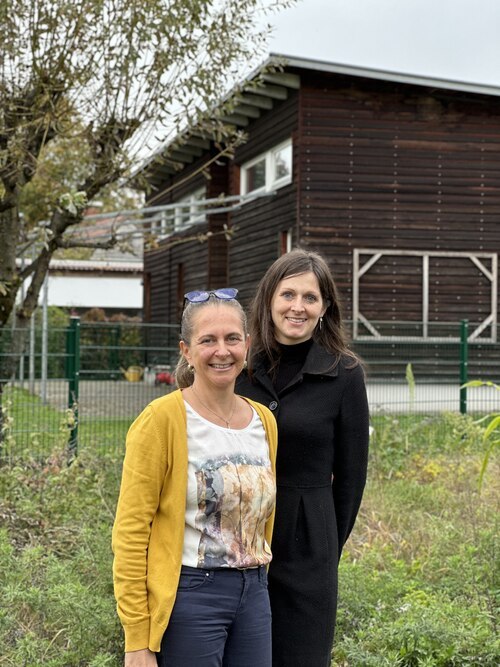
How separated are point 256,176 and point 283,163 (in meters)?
1.76

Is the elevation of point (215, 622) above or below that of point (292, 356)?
below

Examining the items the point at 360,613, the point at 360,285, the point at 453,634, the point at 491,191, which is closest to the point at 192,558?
the point at 453,634

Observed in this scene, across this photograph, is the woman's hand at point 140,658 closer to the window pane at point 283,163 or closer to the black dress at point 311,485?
the black dress at point 311,485

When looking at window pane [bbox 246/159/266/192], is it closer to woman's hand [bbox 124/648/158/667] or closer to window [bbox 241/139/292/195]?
window [bbox 241/139/292/195]

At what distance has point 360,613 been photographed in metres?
4.52

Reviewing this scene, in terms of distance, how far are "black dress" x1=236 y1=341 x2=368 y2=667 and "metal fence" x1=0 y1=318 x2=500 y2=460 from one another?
4542 millimetres

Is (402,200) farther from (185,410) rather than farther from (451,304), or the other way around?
(185,410)

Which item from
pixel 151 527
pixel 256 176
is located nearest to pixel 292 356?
pixel 151 527

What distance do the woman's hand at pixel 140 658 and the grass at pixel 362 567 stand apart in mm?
982

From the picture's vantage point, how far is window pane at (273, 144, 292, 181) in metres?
17.0

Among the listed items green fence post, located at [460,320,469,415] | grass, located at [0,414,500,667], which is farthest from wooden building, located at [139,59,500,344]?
grass, located at [0,414,500,667]

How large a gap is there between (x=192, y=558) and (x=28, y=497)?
418 centimetres

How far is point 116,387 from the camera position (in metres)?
11.4

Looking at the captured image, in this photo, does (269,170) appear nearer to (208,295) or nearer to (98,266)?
(208,295)
